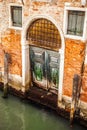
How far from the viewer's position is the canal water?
805cm

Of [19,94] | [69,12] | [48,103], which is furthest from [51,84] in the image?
[69,12]

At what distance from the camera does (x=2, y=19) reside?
889 centimetres

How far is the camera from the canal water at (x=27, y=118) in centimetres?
805

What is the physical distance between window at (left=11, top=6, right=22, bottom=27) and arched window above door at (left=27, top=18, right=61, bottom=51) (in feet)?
1.63

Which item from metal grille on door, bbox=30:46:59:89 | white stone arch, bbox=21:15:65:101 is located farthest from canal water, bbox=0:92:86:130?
metal grille on door, bbox=30:46:59:89

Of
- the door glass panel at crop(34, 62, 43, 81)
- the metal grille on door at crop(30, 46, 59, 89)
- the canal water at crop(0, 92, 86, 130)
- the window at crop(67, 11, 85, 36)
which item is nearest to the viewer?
the window at crop(67, 11, 85, 36)

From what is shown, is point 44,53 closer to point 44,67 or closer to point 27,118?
point 44,67

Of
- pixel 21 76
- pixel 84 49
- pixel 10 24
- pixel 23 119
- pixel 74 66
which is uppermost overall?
pixel 10 24

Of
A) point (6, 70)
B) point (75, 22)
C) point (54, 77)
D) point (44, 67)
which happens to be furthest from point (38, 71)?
point (75, 22)

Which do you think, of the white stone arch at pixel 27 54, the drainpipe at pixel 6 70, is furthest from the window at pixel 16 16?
the drainpipe at pixel 6 70

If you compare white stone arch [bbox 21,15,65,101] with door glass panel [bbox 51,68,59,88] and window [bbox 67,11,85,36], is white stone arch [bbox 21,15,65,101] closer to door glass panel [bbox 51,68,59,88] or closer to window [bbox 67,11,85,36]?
window [bbox 67,11,85,36]

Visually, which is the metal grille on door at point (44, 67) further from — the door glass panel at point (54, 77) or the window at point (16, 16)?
the window at point (16, 16)

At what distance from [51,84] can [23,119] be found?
1690 millimetres

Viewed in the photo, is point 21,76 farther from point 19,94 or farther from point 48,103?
point 48,103
